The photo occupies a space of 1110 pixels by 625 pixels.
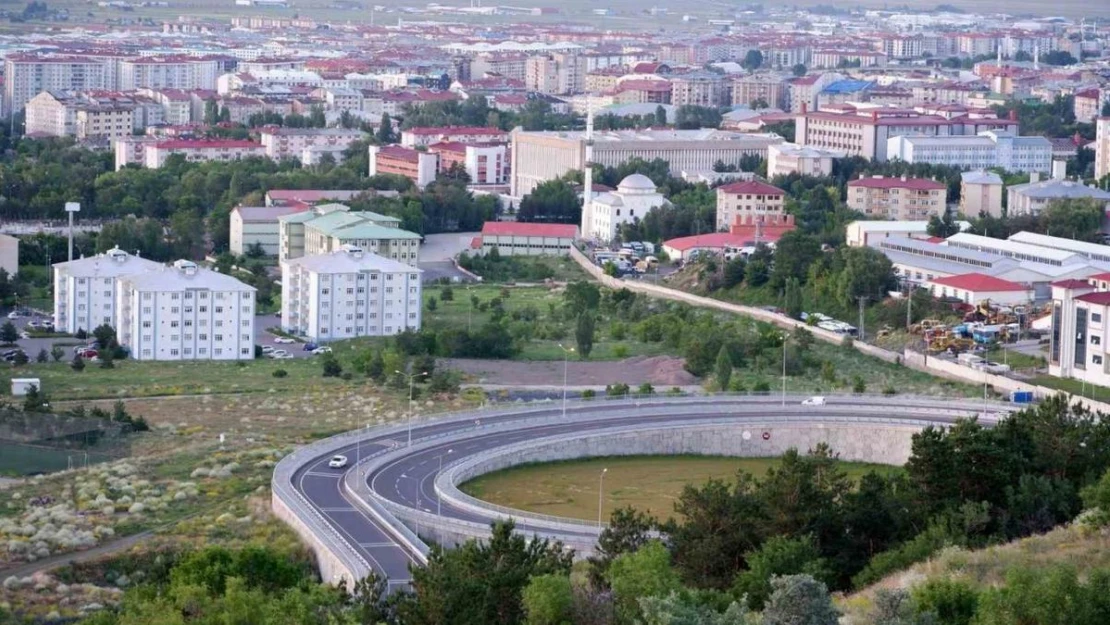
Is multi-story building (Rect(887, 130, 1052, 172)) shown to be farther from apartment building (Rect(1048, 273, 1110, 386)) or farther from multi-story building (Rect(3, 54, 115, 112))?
multi-story building (Rect(3, 54, 115, 112))

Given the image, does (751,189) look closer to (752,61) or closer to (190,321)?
(190,321)

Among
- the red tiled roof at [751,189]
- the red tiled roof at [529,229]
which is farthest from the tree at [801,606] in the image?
the red tiled roof at [751,189]

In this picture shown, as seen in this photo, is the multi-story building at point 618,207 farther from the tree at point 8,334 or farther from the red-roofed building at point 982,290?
the tree at point 8,334

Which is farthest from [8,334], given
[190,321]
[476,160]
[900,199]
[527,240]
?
[476,160]

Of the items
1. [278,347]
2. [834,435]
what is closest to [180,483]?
[834,435]

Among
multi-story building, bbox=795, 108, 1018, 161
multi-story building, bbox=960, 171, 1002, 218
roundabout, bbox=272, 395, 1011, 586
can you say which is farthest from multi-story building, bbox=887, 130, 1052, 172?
roundabout, bbox=272, 395, 1011, 586

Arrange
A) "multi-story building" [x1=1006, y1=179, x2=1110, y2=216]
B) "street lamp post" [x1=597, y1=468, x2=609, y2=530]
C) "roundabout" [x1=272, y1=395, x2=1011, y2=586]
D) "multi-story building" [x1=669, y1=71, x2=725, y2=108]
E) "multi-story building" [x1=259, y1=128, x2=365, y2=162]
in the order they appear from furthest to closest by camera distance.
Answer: "multi-story building" [x1=669, y1=71, x2=725, y2=108] → "multi-story building" [x1=259, y1=128, x2=365, y2=162] → "multi-story building" [x1=1006, y1=179, x2=1110, y2=216] → "street lamp post" [x1=597, y1=468, x2=609, y2=530] → "roundabout" [x1=272, y1=395, x2=1011, y2=586]
